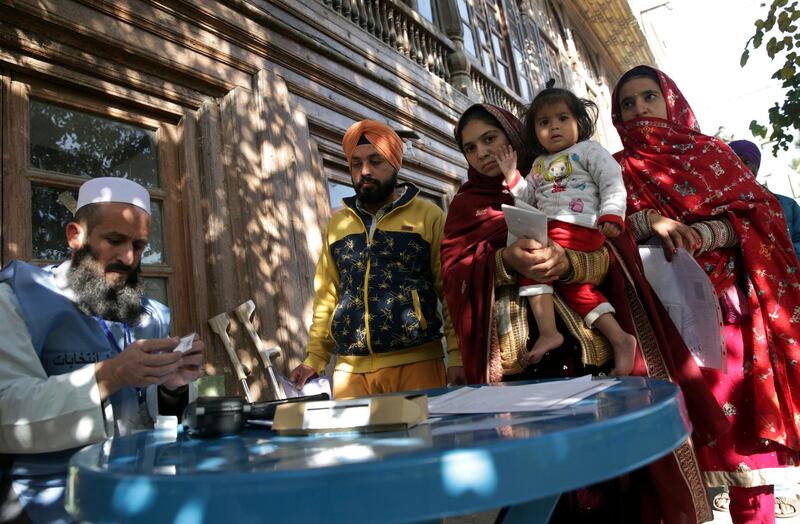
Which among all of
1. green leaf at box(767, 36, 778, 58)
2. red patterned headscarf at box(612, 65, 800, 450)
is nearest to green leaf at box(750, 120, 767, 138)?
green leaf at box(767, 36, 778, 58)

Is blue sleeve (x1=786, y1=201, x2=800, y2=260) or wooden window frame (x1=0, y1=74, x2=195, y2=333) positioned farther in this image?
blue sleeve (x1=786, y1=201, x2=800, y2=260)

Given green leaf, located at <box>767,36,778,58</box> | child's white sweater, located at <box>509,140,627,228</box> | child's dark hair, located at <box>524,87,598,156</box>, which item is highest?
green leaf, located at <box>767,36,778,58</box>

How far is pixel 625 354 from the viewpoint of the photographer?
166cm

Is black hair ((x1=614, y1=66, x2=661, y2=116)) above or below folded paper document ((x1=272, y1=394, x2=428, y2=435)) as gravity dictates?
above

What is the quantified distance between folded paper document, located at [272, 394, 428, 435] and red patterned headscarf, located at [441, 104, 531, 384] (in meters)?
0.89

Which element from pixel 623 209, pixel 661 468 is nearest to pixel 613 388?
pixel 661 468

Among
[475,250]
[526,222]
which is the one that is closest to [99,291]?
[475,250]

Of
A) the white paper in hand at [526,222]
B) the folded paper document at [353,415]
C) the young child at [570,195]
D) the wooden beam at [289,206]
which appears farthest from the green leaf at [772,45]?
the folded paper document at [353,415]

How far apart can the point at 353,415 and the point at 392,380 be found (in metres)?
1.44

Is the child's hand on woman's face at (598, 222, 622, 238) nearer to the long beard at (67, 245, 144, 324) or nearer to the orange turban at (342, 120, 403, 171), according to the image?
the orange turban at (342, 120, 403, 171)

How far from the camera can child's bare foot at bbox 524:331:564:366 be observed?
169cm

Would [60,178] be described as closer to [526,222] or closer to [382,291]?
[382,291]

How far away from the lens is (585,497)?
1.70 m

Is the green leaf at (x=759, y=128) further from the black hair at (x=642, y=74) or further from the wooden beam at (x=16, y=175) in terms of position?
the wooden beam at (x=16, y=175)
